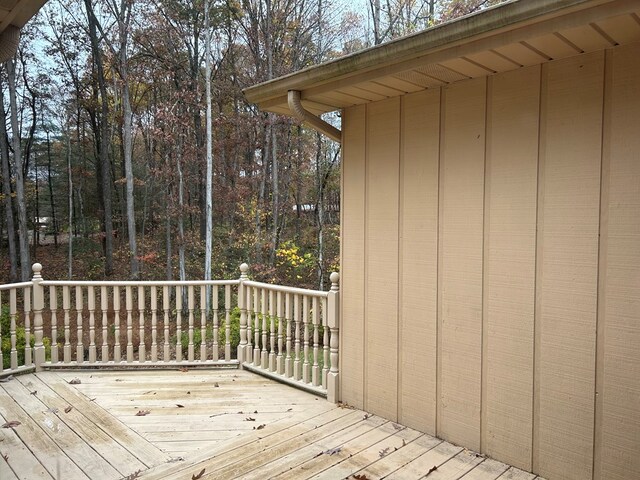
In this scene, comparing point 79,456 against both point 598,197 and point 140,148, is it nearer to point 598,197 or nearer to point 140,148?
point 598,197

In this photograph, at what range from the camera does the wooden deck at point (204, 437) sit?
2.41 meters

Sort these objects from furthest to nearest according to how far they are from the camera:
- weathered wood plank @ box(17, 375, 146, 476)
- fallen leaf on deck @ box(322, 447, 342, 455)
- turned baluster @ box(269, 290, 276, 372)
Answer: turned baluster @ box(269, 290, 276, 372) → fallen leaf on deck @ box(322, 447, 342, 455) → weathered wood plank @ box(17, 375, 146, 476)

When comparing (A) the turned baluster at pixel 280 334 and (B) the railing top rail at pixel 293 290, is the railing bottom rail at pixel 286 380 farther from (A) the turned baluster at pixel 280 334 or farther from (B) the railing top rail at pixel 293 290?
(B) the railing top rail at pixel 293 290

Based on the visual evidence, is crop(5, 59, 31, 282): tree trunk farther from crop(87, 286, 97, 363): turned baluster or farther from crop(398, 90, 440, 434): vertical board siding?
crop(398, 90, 440, 434): vertical board siding

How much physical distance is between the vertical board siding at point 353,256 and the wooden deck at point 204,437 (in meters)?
0.27

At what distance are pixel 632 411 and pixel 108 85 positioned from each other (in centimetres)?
1336

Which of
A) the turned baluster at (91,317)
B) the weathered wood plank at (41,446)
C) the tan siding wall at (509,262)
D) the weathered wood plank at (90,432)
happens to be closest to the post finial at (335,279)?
the tan siding wall at (509,262)

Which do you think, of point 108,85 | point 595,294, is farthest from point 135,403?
point 108,85

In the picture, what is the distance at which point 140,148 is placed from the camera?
1238 cm

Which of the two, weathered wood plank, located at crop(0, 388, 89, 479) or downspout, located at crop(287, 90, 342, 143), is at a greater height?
downspout, located at crop(287, 90, 342, 143)

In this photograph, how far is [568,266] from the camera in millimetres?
2227

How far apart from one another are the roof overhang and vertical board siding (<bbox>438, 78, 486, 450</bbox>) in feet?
0.81

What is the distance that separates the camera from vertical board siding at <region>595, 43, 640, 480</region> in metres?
2.00

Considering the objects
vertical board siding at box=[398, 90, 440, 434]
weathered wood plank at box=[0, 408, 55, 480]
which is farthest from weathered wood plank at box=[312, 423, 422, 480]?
weathered wood plank at box=[0, 408, 55, 480]
